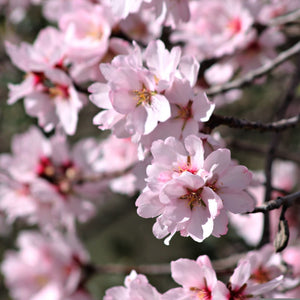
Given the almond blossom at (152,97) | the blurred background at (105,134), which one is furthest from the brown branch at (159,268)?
the almond blossom at (152,97)

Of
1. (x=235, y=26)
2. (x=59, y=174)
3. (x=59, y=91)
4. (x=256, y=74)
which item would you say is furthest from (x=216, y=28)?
(x=59, y=174)

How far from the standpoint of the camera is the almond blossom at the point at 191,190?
0.75 meters

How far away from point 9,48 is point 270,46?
66cm

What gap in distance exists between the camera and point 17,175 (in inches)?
58.2

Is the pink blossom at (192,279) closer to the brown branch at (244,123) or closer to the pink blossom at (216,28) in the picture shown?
the brown branch at (244,123)

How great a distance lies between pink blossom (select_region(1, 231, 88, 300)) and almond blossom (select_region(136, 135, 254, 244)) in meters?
0.89

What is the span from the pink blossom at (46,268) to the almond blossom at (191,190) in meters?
0.89

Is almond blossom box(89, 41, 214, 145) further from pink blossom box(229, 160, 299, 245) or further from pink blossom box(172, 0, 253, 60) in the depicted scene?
pink blossom box(229, 160, 299, 245)

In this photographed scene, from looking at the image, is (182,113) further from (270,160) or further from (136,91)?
(270,160)

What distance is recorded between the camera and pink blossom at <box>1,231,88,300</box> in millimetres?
1593

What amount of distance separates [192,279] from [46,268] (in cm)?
92

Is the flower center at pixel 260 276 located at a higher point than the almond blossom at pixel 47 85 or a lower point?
lower

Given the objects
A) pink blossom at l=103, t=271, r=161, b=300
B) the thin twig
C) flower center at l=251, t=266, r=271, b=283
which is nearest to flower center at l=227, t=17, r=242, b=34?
the thin twig

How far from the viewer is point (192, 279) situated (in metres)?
0.81
